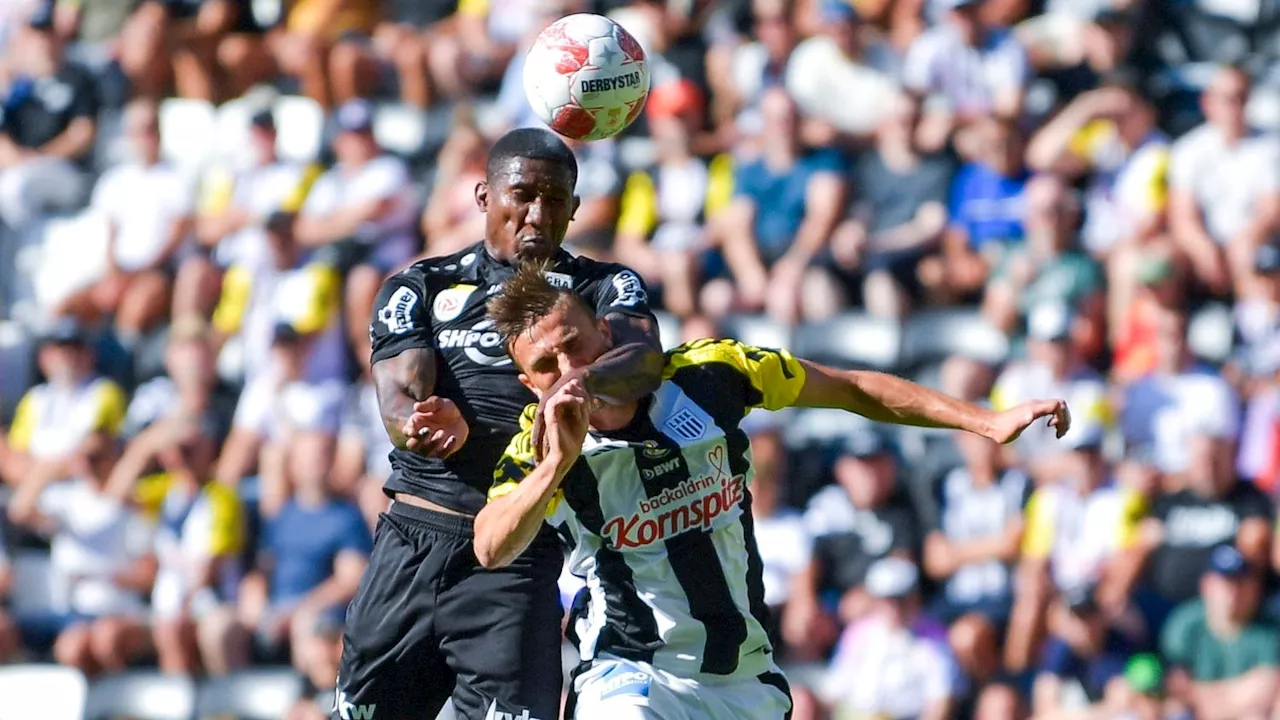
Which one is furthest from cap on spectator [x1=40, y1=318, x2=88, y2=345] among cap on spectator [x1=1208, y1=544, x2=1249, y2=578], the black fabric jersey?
the black fabric jersey

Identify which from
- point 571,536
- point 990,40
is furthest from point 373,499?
point 571,536

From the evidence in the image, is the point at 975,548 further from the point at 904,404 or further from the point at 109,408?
the point at 109,408

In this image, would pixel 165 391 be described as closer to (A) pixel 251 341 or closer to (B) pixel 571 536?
(A) pixel 251 341

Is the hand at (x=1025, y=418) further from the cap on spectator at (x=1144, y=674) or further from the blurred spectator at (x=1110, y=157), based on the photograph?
the blurred spectator at (x=1110, y=157)

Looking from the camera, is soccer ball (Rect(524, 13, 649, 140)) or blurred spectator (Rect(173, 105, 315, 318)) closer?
soccer ball (Rect(524, 13, 649, 140))

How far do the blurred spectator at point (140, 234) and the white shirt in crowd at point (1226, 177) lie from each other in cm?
734

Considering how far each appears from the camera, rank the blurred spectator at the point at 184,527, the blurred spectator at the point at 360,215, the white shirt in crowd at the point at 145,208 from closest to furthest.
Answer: the blurred spectator at the point at 184,527 < the blurred spectator at the point at 360,215 < the white shirt in crowd at the point at 145,208

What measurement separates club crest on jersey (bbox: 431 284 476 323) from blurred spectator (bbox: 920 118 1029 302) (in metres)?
6.12

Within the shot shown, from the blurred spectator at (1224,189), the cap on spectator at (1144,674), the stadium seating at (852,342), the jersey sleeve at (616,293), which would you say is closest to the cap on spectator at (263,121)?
the stadium seating at (852,342)

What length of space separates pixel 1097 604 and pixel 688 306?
337 cm

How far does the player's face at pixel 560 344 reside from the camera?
19.4 ft

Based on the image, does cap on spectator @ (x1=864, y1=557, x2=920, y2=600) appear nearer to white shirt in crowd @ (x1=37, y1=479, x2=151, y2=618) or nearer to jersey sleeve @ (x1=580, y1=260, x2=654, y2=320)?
jersey sleeve @ (x1=580, y1=260, x2=654, y2=320)

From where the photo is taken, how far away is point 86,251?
15586 mm

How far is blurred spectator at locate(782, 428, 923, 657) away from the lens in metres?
11.3
